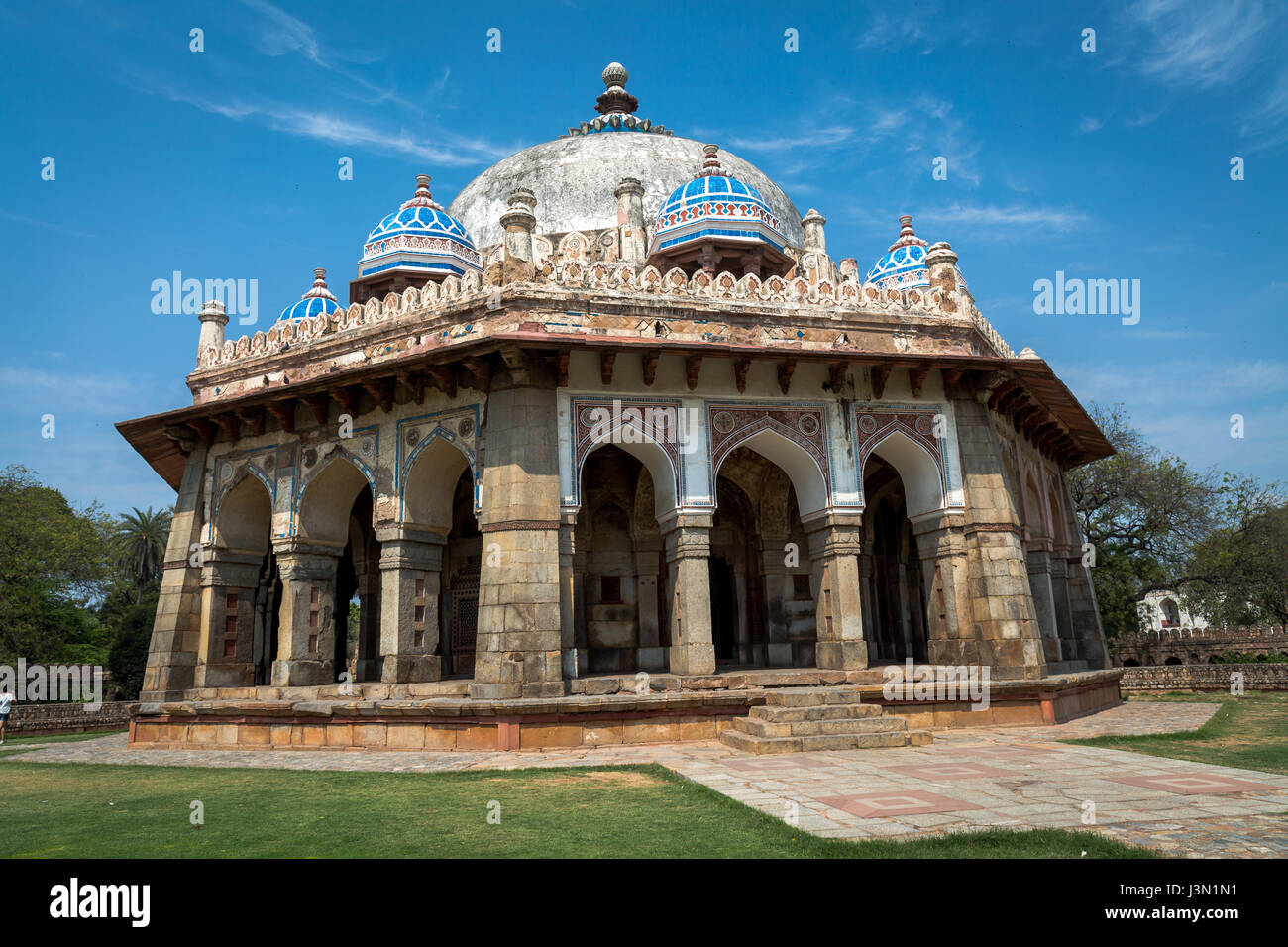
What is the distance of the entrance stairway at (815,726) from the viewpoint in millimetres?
10031

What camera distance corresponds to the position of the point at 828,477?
531 inches

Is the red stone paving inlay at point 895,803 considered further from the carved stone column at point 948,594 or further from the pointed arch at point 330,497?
the pointed arch at point 330,497

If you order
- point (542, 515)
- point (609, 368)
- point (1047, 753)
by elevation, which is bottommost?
point (1047, 753)

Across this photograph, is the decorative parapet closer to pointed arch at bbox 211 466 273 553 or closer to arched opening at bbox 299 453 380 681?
pointed arch at bbox 211 466 273 553

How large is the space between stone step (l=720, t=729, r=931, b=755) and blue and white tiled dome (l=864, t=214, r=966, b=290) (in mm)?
11035

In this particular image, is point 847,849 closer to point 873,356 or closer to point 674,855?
point 674,855

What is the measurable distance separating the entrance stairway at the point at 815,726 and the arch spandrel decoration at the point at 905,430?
164 inches

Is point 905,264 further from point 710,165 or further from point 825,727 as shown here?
point 825,727

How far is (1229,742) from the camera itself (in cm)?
1048

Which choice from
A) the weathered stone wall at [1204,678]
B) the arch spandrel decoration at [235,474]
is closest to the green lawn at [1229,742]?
the weathered stone wall at [1204,678]
